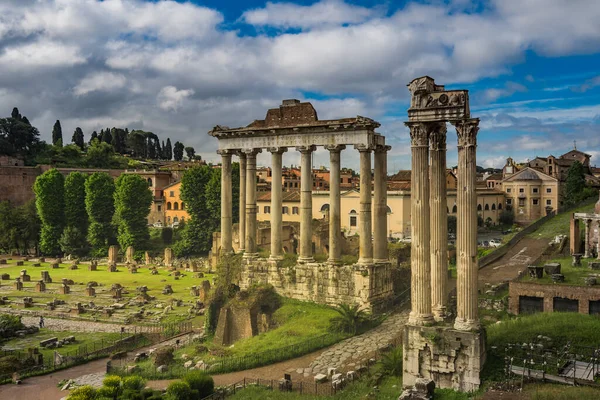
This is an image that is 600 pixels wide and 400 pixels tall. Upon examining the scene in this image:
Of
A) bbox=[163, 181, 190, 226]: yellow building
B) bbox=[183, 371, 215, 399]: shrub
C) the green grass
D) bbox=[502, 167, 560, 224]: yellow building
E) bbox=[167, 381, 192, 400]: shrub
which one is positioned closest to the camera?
bbox=[167, 381, 192, 400]: shrub

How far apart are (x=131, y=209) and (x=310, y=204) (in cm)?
3780

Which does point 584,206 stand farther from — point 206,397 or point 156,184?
point 156,184

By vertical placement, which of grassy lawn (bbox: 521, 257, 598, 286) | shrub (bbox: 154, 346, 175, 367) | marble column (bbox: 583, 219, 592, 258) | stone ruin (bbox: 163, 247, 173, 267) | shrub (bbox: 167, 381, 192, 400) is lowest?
shrub (bbox: 154, 346, 175, 367)

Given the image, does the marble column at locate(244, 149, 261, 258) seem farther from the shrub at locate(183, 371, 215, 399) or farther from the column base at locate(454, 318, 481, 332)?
the column base at locate(454, 318, 481, 332)

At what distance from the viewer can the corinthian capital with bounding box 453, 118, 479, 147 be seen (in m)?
15.7

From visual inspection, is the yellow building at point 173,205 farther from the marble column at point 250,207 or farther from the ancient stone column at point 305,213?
the ancient stone column at point 305,213

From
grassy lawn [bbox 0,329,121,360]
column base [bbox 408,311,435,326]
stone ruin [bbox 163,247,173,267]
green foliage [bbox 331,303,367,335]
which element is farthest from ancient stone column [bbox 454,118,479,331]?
stone ruin [bbox 163,247,173,267]

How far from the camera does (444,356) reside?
1580 cm

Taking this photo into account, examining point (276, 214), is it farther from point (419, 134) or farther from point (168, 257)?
point (168, 257)

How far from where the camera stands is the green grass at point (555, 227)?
1785 inches

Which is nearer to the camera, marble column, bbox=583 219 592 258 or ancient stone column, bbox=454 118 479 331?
ancient stone column, bbox=454 118 479 331

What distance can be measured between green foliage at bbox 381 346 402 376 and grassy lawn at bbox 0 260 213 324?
661 inches

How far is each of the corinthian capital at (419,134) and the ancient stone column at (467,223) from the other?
1.04 metres

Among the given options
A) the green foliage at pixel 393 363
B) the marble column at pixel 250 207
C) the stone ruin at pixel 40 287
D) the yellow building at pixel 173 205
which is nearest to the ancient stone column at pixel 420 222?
the green foliage at pixel 393 363
